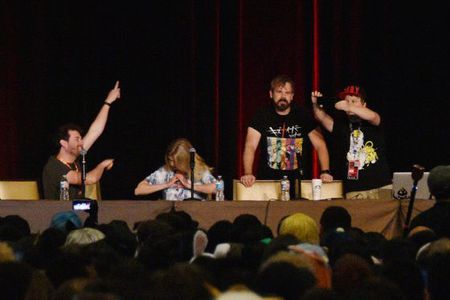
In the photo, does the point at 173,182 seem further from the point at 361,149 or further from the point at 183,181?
the point at 361,149

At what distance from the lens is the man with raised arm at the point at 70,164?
10.0 metres

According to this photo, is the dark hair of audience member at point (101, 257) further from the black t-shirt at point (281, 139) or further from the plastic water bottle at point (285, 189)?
the black t-shirt at point (281, 139)

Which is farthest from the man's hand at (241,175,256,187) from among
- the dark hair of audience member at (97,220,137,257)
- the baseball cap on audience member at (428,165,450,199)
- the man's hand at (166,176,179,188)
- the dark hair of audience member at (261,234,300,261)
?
the dark hair of audience member at (261,234,300,261)

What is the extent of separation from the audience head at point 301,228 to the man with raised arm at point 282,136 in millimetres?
3967

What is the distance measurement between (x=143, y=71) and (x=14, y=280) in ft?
27.8

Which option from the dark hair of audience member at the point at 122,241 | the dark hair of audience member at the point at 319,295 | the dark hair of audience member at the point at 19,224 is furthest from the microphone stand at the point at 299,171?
the dark hair of audience member at the point at 319,295

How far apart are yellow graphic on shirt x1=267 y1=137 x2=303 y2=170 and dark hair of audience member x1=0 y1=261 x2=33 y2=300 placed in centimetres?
597

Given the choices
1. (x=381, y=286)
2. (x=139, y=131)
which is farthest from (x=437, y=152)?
(x=381, y=286)

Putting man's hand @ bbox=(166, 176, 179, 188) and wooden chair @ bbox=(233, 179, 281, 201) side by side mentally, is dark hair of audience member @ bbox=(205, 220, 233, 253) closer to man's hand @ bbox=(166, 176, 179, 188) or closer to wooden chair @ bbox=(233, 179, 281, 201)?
wooden chair @ bbox=(233, 179, 281, 201)

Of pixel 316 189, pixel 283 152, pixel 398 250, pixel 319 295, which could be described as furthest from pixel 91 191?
pixel 319 295

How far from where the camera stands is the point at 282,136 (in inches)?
402

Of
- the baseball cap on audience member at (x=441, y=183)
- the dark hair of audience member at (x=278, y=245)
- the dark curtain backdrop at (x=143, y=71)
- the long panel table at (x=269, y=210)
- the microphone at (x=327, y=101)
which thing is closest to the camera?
the dark hair of audience member at (x=278, y=245)

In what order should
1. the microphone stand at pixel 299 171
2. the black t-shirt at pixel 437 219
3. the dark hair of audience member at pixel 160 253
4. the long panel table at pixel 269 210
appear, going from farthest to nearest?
the microphone stand at pixel 299 171 → the long panel table at pixel 269 210 → the black t-shirt at pixel 437 219 → the dark hair of audience member at pixel 160 253

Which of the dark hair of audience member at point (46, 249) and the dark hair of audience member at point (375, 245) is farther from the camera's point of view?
the dark hair of audience member at point (375, 245)
